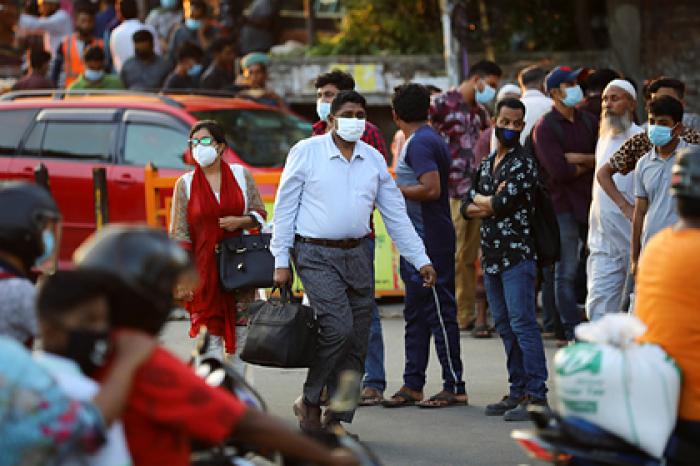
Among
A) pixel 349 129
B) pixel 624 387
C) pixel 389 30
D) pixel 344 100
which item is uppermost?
pixel 389 30

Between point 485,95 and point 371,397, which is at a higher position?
point 485,95

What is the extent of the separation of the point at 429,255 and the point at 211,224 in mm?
1409

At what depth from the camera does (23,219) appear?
469 centimetres

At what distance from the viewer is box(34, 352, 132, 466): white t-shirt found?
3928mm

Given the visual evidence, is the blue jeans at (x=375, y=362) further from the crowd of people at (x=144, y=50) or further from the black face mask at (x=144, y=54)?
the black face mask at (x=144, y=54)

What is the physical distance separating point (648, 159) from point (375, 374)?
218 centimetres

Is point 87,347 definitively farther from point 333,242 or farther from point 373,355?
point 373,355

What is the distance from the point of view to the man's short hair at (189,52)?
17000 mm

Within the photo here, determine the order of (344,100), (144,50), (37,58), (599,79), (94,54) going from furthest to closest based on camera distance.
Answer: (37,58), (144,50), (94,54), (599,79), (344,100)

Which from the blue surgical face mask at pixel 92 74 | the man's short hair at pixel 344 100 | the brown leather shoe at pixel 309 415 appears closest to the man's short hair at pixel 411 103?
the man's short hair at pixel 344 100

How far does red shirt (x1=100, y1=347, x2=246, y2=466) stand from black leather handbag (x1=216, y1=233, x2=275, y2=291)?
4441mm

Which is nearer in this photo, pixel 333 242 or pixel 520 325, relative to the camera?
pixel 333 242

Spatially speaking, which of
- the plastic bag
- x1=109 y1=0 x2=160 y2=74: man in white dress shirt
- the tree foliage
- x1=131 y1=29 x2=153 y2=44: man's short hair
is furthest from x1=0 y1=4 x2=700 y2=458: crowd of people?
the tree foliage

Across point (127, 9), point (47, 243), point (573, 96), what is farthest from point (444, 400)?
point (127, 9)
